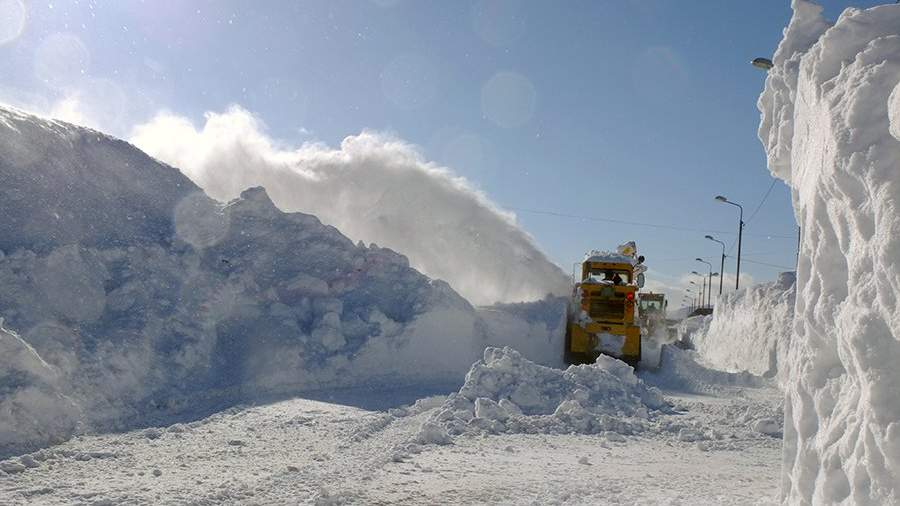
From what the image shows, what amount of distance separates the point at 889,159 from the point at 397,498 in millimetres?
3944

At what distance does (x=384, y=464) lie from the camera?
607cm

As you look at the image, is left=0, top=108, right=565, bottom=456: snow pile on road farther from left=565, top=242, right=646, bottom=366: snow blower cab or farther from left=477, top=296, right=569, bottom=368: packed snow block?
left=565, top=242, right=646, bottom=366: snow blower cab

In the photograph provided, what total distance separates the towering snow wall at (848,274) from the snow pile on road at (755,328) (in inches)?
432

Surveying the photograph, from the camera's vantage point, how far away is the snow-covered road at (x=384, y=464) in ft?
16.9

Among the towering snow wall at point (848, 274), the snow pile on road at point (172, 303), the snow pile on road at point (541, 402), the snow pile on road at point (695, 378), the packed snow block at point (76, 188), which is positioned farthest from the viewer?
the snow pile on road at point (695, 378)

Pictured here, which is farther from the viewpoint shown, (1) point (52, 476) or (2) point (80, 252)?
(2) point (80, 252)

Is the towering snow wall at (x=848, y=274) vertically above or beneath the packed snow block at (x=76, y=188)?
beneath

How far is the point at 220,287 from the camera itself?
12.3 metres

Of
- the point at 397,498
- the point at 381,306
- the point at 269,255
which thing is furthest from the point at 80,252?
the point at 397,498

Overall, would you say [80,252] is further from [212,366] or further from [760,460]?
[760,460]

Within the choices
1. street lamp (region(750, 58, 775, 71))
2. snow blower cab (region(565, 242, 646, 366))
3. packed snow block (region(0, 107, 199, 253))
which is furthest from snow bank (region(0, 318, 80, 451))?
snow blower cab (region(565, 242, 646, 366))

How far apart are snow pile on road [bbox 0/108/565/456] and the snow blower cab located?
0.92 meters

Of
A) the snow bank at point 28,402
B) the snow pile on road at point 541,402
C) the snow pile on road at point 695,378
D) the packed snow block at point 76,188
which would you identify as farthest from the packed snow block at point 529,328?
the snow bank at point 28,402

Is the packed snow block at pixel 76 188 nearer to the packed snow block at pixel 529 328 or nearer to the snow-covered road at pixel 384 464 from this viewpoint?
the snow-covered road at pixel 384 464
